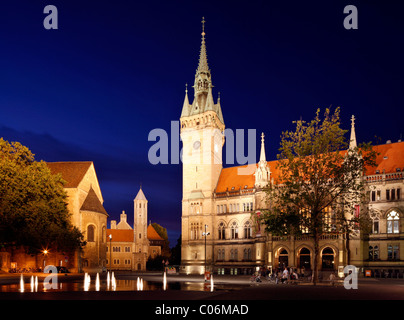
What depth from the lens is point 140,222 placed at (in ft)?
361

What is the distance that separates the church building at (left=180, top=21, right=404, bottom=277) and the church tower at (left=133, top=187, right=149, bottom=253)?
33.5 m

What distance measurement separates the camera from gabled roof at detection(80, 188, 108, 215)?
7182 cm

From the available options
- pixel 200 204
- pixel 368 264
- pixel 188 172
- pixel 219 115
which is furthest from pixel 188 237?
pixel 368 264

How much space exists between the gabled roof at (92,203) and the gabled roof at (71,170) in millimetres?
3495

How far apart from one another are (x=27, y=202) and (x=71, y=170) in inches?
949

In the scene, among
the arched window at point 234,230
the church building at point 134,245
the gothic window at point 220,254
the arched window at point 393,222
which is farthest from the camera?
the church building at point 134,245

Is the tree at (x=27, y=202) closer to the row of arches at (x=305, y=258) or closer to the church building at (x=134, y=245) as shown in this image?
the row of arches at (x=305, y=258)

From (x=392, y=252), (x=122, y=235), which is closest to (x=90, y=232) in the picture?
(x=122, y=235)

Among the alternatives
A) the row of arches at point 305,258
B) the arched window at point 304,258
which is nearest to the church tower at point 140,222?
the row of arches at point 305,258

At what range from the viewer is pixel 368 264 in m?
56.7

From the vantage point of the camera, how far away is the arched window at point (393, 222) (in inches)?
2216

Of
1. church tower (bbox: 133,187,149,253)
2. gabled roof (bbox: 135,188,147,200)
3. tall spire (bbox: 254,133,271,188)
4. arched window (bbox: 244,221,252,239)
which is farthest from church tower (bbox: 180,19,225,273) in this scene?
gabled roof (bbox: 135,188,147,200)

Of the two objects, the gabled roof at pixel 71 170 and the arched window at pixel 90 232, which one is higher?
the gabled roof at pixel 71 170

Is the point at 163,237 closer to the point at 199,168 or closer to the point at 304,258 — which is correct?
the point at 199,168
